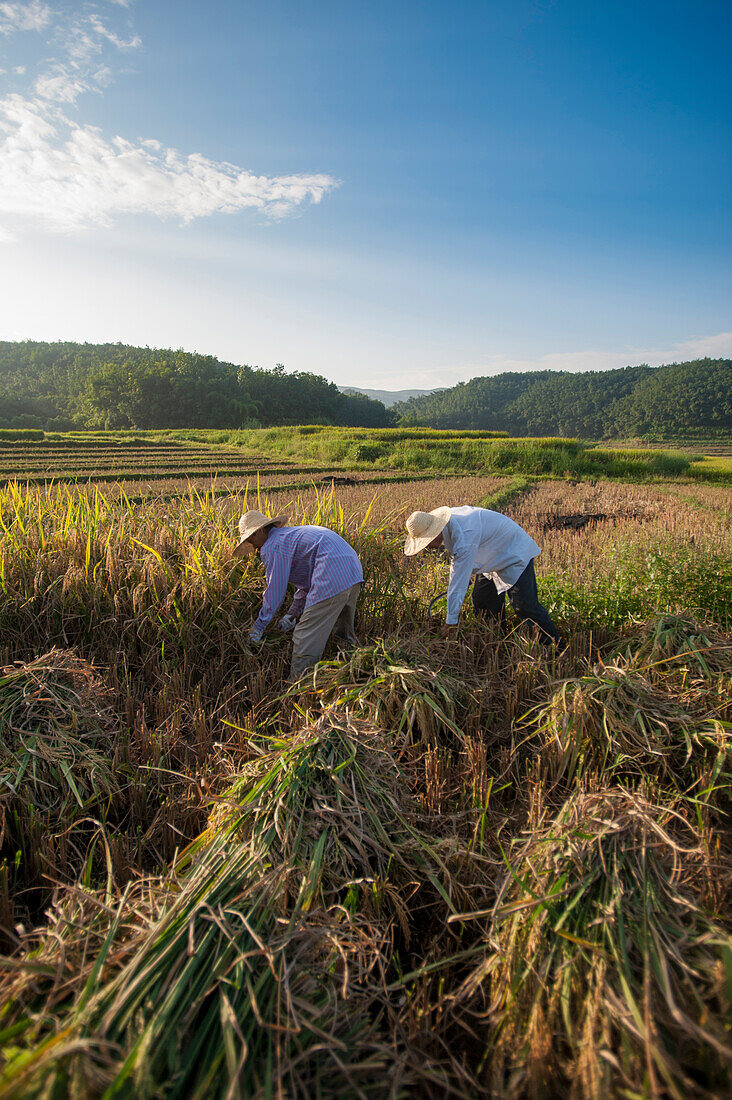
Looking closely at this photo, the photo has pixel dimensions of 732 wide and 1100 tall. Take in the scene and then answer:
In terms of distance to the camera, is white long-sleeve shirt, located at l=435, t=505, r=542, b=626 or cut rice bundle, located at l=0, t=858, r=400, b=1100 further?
white long-sleeve shirt, located at l=435, t=505, r=542, b=626

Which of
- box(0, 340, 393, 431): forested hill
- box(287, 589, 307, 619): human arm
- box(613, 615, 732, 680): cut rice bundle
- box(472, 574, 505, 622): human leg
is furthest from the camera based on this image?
box(0, 340, 393, 431): forested hill

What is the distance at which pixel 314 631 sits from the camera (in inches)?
132

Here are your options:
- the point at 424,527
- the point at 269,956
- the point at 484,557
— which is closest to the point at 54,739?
the point at 269,956

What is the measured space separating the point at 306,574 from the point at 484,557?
1352 millimetres

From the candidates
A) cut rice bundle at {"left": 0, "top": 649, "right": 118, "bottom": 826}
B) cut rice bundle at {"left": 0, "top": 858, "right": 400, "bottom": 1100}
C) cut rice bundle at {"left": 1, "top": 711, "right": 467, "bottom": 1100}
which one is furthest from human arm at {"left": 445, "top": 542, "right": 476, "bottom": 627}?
cut rice bundle at {"left": 0, "top": 858, "right": 400, "bottom": 1100}

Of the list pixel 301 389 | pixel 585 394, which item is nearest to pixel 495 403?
pixel 585 394

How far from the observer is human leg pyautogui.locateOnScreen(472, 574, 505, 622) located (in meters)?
4.09

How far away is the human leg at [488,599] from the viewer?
161 inches

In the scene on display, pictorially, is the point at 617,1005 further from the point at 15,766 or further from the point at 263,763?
the point at 15,766

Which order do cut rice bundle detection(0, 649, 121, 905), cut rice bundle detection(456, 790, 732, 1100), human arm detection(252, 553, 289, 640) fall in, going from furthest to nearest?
human arm detection(252, 553, 289, 640) → cut rice bundle detection(0, 649, 121, 905) → cut rice bundle detection(456, 790, 732, 1100)

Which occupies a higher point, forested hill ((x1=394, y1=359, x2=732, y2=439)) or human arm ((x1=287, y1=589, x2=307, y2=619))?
forested hill ((x1=394, y1=359, x2=732, y2=439))

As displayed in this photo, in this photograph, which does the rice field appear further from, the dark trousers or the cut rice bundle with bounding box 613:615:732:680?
the dark trousers

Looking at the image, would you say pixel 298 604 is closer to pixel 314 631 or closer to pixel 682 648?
pixel 314 631

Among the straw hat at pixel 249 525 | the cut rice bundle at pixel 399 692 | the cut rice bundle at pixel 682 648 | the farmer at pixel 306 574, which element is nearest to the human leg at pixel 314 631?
the farmer at pixel 306 574
